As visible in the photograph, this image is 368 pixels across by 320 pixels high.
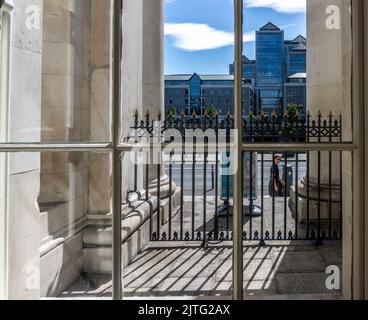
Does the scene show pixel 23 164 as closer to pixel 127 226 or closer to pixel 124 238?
pixel 124 238

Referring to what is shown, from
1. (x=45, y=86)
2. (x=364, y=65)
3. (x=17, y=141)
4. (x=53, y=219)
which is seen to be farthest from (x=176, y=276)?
(x=364, y=65)

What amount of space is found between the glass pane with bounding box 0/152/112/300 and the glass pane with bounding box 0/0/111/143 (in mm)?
179

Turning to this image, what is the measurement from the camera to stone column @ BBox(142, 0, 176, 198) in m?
3.07

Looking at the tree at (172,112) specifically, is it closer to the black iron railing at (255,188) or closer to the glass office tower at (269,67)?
the black iron railing at (255,188)

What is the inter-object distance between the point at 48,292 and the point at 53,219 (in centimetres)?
69

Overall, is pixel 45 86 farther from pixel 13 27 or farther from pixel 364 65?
pixel 364 65

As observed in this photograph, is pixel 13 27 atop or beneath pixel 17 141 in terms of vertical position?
atop

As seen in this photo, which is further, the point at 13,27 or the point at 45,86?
the point at 45,86

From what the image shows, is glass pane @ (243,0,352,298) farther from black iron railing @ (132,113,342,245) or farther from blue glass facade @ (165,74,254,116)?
blue glass facade @ (165,74,254,116)

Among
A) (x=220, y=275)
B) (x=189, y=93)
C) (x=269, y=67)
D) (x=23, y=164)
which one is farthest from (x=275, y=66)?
(x=23, y=164)

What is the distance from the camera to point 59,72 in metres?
2.66

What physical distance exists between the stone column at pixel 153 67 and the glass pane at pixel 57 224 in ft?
2.14

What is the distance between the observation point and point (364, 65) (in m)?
1.28
